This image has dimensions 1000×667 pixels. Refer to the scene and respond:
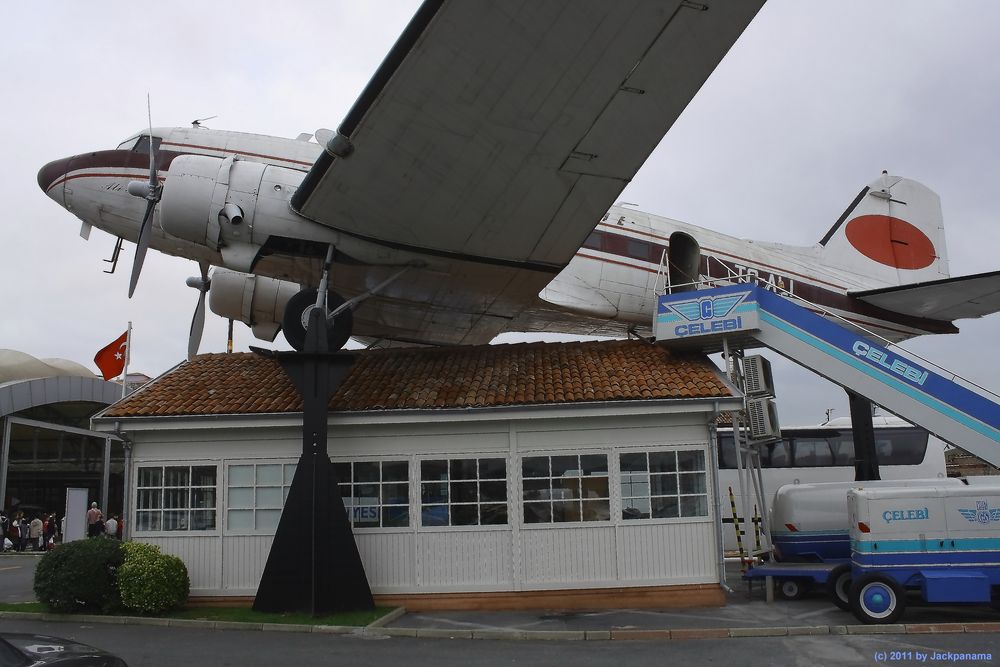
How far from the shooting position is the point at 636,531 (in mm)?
13633

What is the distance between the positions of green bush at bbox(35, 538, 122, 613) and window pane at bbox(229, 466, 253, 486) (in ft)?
7.11

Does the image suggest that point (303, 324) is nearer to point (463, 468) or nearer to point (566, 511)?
point (463, 468)

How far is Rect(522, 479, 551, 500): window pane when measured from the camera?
13.9 meters

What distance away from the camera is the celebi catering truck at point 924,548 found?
11289mm

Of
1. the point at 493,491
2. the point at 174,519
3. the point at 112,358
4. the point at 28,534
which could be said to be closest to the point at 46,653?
the point at 174,519

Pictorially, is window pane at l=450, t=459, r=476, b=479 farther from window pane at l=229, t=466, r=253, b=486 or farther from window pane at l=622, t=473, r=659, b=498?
window pane at l=229, t=466, r=253, b=486

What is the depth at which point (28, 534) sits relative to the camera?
33875mm

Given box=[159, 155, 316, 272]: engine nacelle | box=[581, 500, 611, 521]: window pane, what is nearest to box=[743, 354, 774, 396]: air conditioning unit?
box=[581, 500, 611, 521]: window pane

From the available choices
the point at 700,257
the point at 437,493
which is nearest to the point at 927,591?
the point at 437,493

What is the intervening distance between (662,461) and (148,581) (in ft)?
29.5

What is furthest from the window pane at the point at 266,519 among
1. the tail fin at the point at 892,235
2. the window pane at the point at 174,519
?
the tail fin at the point at 892,235

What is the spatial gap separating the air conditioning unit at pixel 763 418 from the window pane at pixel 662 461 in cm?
268

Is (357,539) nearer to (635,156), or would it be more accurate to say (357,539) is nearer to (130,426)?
(130,426)

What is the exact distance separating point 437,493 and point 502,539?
1444 millimetres
